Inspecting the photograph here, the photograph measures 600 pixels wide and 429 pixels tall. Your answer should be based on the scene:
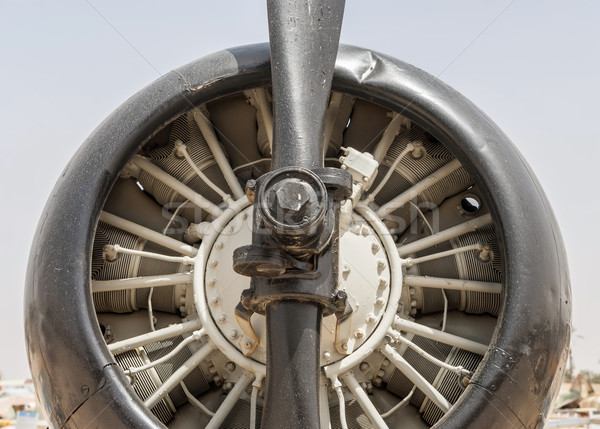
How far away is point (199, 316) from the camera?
5.84 m

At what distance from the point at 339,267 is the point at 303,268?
0.53 meters

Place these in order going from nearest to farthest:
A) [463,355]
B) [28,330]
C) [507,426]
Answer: [507,426] < [28,330] < [463,355]

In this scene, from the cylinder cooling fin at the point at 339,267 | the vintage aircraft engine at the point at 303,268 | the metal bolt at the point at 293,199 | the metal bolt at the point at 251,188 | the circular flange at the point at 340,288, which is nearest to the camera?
the metal bolt at the point at 293,199

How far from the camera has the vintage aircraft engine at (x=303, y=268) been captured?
16.9 ft

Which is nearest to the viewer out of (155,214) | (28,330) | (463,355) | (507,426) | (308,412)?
(308,412)

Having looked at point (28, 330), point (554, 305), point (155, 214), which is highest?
point (155, 214)

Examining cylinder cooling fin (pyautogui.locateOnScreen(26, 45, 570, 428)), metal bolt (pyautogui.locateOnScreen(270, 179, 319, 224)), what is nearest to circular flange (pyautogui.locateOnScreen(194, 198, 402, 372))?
cylinder cooling fin (pyautogui.locateOnScreen(26, 45, 570, 428))

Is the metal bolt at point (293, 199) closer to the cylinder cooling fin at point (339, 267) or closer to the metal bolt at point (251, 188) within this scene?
the metal bolt at point (251, 188)

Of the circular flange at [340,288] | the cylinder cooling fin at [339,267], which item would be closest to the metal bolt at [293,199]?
the cylinder cooling fin at [339,267]

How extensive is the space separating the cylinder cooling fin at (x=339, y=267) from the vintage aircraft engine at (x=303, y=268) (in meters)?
0.01

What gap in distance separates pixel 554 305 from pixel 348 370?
1486 mm

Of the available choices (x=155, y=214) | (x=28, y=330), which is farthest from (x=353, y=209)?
(x=28, y=330)

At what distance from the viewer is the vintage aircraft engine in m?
5.16

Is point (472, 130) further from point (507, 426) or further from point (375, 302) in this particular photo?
point (507, 426)
